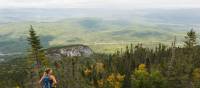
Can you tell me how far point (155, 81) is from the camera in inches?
4951

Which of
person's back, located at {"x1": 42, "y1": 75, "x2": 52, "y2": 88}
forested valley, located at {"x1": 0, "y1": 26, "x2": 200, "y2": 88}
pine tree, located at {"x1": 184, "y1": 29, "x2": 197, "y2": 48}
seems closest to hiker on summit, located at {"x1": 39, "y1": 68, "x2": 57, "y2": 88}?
person's back, located at {"x1": 42, "y1": 75, "x2": 52, "y2": 88}

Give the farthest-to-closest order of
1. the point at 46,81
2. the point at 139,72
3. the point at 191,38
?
the point at 191,38 < the point at 139,72 < the point at 46,81

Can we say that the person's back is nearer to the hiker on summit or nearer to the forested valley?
the hiker on summit

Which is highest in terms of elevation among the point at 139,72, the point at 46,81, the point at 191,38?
the point at 46,81

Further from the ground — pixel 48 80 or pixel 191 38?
pixel 48 80

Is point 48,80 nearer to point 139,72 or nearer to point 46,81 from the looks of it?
point 46,81

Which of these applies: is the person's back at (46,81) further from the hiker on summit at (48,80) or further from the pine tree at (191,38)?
the pine tree at (191,38)

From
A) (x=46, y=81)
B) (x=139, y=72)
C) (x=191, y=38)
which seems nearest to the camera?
(x=46, y=81)

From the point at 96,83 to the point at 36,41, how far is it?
Result: 5895 centimetres

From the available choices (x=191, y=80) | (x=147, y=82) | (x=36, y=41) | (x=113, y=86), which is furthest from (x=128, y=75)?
(x=36, y=41)

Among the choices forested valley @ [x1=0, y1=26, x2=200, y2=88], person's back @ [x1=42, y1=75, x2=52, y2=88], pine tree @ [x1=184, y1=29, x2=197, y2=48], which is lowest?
forested valley @ [x1=0, y1=26, x2=200, y2=88]

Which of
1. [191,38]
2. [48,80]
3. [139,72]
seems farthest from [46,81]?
[191,38]

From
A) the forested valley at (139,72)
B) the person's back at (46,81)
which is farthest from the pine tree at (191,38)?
the person's back at (46,81)

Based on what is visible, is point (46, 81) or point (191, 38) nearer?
point (46, 81)
